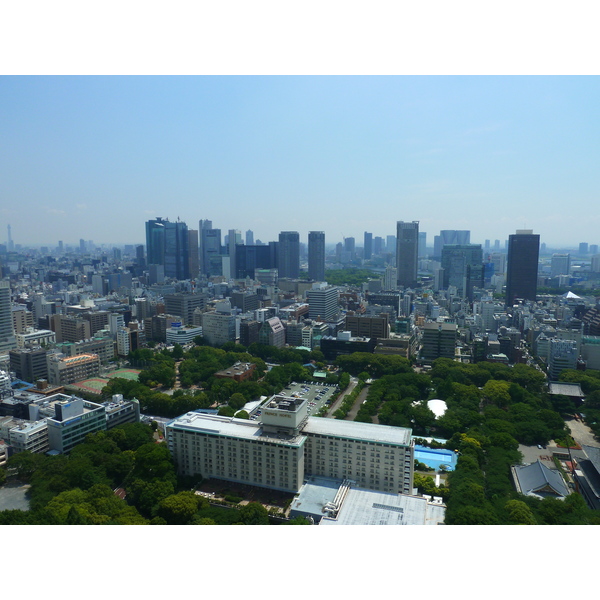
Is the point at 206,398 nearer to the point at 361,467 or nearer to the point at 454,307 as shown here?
the point at 361,467

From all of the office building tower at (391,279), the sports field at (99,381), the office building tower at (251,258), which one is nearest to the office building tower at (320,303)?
the sports field at (99,381)

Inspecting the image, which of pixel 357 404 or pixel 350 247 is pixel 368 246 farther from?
pixel 357 404

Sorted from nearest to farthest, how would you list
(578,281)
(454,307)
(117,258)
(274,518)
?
1. (274,518)
2. (454,307)
3. (578,281)
4. (117,258)

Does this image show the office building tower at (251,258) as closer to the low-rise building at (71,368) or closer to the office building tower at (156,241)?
the office building tower at (156,241)

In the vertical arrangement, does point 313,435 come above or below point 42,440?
above

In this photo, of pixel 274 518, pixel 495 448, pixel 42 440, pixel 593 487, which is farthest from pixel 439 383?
pixel 42 440

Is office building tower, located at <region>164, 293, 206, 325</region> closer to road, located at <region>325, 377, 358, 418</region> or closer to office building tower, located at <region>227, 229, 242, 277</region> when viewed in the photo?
road, located at <region>325, 377, 358, 418</region>

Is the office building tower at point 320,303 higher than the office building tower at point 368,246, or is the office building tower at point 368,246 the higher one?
the office building tower at point 368,246
